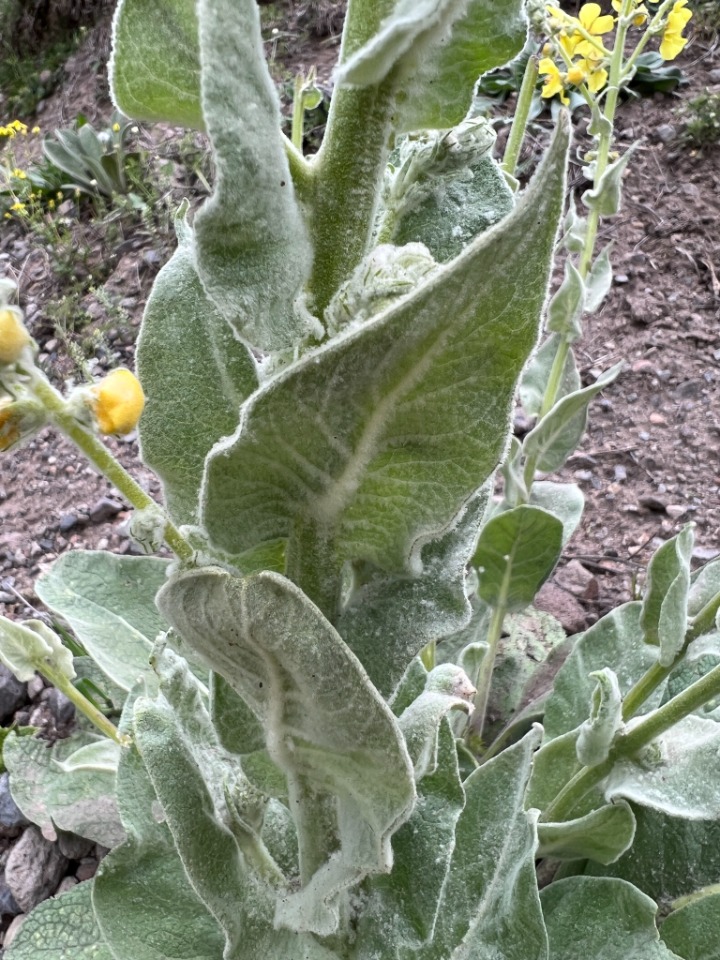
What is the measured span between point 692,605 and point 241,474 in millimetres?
1118

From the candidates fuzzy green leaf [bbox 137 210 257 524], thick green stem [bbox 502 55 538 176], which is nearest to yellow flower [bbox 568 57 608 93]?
thick green stem [bbox 502 55 538 176]

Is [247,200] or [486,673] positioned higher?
[247,200]

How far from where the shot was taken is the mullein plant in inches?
25.6

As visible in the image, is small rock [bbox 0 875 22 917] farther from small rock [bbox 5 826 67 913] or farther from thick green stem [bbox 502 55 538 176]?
thick green stem [bbox 502 55 538 176]

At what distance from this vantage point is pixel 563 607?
2615mm

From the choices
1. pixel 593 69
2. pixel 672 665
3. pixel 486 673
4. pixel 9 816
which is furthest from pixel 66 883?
pixel 593 69

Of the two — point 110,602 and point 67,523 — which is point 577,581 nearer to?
point 110,602

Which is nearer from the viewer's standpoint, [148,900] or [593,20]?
[148,900]

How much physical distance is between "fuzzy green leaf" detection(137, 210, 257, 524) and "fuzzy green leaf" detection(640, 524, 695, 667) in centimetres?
74

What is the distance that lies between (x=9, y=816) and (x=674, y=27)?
2.48m

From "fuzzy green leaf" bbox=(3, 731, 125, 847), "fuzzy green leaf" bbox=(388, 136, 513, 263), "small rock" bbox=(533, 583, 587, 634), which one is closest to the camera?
"fuzzy green leaf" bbox=(388, 136, 513, 263)

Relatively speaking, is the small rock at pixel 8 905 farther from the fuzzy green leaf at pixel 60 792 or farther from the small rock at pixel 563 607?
the small rock at pixel 563 607

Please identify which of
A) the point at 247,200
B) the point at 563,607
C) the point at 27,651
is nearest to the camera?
the point at 247,200

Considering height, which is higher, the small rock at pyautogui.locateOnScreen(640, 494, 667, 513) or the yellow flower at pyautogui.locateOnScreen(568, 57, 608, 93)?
the yellow flower at pyautogui.locateOnScreen(568, 57, 608, 93)
